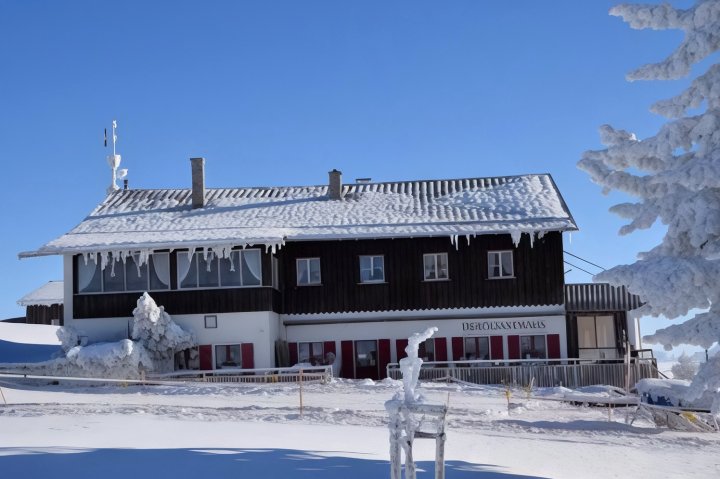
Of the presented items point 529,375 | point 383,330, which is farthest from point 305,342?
point 529,375

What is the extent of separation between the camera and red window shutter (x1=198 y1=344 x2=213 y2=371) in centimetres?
3388

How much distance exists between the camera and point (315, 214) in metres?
37.6

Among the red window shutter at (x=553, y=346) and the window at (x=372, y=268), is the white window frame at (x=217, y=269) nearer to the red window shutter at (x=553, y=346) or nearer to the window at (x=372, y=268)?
the window at (x=372, y=268)

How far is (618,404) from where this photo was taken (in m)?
26.8

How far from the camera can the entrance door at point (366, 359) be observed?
34.9m

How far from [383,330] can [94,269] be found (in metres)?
10.6

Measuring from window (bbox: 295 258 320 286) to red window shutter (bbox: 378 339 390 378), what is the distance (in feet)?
11.2

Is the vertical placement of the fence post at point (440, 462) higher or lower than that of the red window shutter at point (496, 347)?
lower

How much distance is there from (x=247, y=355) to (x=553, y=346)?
11.0 meters

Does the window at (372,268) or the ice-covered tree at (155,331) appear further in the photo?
the window at (372,268)

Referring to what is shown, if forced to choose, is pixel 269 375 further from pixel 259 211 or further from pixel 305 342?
pixel 259 211

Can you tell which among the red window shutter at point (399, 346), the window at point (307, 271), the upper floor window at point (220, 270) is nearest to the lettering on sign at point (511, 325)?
the red window shutter at point (399, 346)

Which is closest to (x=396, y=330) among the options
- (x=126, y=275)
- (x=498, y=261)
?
(x=498, y=261)

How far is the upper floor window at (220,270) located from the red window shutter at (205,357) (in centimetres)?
215
